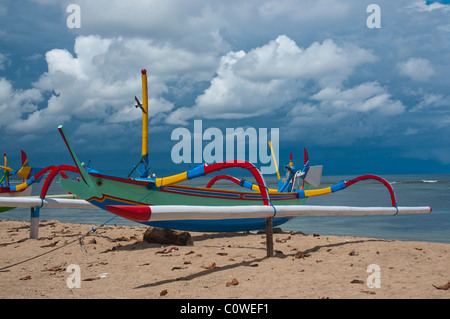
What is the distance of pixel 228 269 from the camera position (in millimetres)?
5730

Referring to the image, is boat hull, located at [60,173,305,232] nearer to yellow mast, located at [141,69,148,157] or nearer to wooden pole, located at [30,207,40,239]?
wooden pole, located at [30,207,40,239]

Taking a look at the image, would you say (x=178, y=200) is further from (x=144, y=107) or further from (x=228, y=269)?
(x=144, y=107)

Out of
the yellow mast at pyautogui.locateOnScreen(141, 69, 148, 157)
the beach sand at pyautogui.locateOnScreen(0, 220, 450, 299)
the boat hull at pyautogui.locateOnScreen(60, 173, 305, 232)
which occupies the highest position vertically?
the yellow mast at pyautogui.locateOnScreen(141, 69, 148, 157)

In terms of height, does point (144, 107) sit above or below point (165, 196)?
above

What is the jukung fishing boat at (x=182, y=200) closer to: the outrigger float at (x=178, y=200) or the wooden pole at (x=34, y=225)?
the outrigger float at (x=178, y=200)

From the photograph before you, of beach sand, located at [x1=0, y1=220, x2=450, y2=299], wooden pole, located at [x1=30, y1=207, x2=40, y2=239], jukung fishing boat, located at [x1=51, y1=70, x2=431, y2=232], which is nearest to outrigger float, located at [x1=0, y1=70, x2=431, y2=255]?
jukung fishing boat, located at [x1=51, y1=70, x2=431, y2=232]

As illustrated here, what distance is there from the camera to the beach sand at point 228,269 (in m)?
4.59

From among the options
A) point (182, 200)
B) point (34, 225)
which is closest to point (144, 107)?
point (182, 200)

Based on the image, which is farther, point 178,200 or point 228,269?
point 178,200

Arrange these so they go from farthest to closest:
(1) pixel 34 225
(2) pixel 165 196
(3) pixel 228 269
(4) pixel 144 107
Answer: (4) pixel 144 107 < (1) pixel 34 225 < (2) pixel 165 196 < (3) pixel 228 269

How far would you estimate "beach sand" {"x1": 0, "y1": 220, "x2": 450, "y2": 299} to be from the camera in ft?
15.1

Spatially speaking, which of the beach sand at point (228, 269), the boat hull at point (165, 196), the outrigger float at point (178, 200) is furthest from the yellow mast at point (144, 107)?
the beach sand at point (228, 269)
